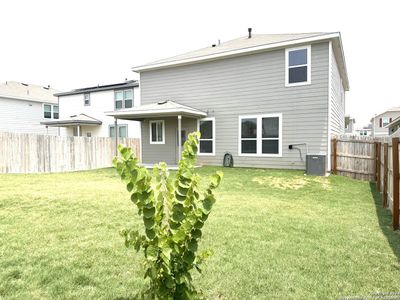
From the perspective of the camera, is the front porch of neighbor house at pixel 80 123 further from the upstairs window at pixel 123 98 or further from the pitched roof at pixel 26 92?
the pitched roof at pixel 26 92

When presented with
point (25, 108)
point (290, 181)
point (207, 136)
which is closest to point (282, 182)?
point (290, 181)

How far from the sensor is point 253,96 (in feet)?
40.8

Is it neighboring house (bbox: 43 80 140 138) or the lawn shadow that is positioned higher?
neighboring house (bbox: 43 80 140 138)

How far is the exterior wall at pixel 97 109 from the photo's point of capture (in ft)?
66.4

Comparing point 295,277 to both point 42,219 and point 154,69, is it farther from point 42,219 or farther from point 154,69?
point 154,69

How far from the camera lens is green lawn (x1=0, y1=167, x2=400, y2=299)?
2678 millimetres

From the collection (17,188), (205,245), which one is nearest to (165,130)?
(17,188)

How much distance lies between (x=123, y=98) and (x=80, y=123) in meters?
3.76

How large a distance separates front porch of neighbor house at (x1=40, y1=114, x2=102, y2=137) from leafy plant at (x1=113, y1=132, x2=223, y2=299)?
2033 centimetres

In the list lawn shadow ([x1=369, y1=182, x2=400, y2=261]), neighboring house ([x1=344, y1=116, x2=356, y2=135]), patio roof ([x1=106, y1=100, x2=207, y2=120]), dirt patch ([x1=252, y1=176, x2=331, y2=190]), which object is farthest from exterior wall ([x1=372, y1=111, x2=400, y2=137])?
lawn shadow ([x1=369, y1=182, x2=400, y2=261])

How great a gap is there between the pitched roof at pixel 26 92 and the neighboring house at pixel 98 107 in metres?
2.51

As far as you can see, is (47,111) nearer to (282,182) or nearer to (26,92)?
(26,92)

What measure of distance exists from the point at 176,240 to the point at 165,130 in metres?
13.2

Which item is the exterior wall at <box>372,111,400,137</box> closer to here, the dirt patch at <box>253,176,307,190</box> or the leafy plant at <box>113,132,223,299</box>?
the dirt patch at <box>253,176,307,190</box>
